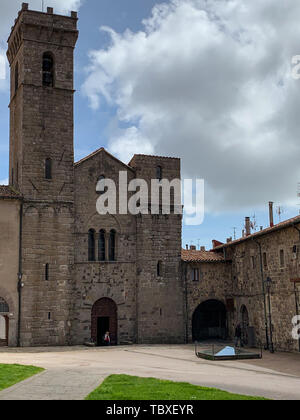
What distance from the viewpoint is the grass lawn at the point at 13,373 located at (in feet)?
50.1

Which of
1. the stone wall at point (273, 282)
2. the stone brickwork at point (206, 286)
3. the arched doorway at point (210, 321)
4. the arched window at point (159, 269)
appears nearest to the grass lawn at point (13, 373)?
the stone wall at point (273, 282)

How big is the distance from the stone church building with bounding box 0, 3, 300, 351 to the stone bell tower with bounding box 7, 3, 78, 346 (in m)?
0.06

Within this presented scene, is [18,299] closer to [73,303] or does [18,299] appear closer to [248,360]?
[73,303]

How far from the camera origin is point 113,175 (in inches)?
1357

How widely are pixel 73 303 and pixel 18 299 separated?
3.54m

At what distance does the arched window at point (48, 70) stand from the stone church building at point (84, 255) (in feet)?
0.22

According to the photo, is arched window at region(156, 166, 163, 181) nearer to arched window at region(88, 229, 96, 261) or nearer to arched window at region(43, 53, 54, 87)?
arched window at region(88, 229, 96, 261)

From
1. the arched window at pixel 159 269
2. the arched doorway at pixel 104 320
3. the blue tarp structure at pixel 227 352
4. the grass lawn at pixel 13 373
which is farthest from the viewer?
the arched window at pixel 159 269

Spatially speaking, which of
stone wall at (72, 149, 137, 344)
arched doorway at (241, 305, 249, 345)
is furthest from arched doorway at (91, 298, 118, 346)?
arched doorway at (241, 305, 249, 345)

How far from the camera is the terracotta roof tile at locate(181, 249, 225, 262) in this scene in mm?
35531

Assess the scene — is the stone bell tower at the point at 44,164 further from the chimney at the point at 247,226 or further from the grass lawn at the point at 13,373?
the chimney at the point at 247,226

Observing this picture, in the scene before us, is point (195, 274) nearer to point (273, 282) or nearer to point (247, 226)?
point (247, 226)

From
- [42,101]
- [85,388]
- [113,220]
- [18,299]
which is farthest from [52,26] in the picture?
[85,388]
